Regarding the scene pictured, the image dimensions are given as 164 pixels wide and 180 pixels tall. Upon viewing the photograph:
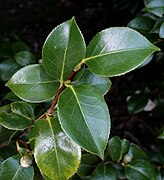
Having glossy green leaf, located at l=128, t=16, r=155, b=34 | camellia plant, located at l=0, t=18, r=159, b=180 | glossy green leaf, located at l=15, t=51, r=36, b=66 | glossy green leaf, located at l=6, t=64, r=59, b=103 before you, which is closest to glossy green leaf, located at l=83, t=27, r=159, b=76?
camellia plant, located at l=0, t=18, r=159, b=180

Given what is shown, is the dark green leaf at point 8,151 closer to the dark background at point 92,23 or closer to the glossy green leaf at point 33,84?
the glossy green leaf at point 33,84

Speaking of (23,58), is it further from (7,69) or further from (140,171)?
(140,171)

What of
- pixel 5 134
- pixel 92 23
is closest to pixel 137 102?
pixel 5 134

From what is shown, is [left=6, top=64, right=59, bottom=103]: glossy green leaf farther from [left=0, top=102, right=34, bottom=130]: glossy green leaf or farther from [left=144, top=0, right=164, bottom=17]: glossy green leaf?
[left=144, top=0, right=164, bottom=17]: glossy green leaf

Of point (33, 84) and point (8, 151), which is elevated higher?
point (33, 84)

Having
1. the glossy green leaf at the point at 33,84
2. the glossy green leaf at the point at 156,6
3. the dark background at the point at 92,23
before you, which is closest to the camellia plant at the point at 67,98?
the glossy green leaf at the point at 33,84

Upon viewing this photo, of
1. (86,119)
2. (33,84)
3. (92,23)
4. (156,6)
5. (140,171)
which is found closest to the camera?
(86,119)
